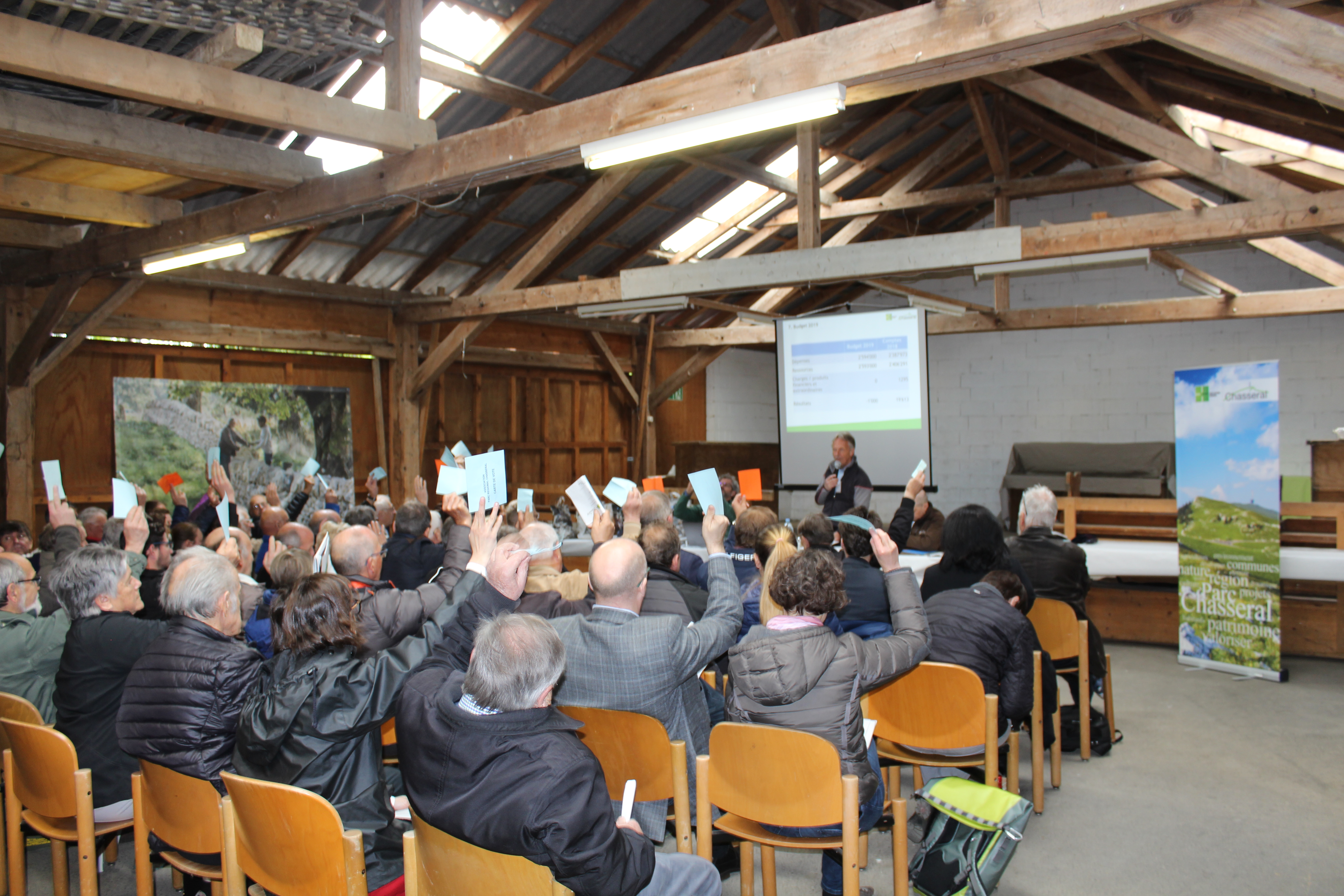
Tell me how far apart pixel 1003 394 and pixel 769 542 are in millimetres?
10308

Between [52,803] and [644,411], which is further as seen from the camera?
[644,411]

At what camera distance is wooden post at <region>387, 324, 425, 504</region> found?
9.23 metres

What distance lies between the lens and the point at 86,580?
2.56 m

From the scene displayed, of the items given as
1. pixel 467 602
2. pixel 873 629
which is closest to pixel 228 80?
pixel 467 602

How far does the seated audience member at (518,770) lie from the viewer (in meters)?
1.58

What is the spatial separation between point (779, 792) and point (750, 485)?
2520mm

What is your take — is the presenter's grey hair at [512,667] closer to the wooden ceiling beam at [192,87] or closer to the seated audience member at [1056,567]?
the wooden ceiling beam at [192,87]

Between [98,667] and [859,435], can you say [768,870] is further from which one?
[859,435]

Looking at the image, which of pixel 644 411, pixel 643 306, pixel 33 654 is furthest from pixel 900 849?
pixel 644 411

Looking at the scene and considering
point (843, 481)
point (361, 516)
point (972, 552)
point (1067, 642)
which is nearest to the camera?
point (972, 552)

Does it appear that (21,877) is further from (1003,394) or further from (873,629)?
(1003,394)

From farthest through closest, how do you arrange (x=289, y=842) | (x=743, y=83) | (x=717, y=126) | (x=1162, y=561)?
(x=1162, y=561) → (x=717, y=126) → (x=743, y=83) → (x=289, y=842)

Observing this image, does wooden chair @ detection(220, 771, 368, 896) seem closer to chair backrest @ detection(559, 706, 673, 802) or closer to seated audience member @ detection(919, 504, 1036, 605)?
chair backrest @ detection(559, 706, 673, 802)

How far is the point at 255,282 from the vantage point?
800 cm
